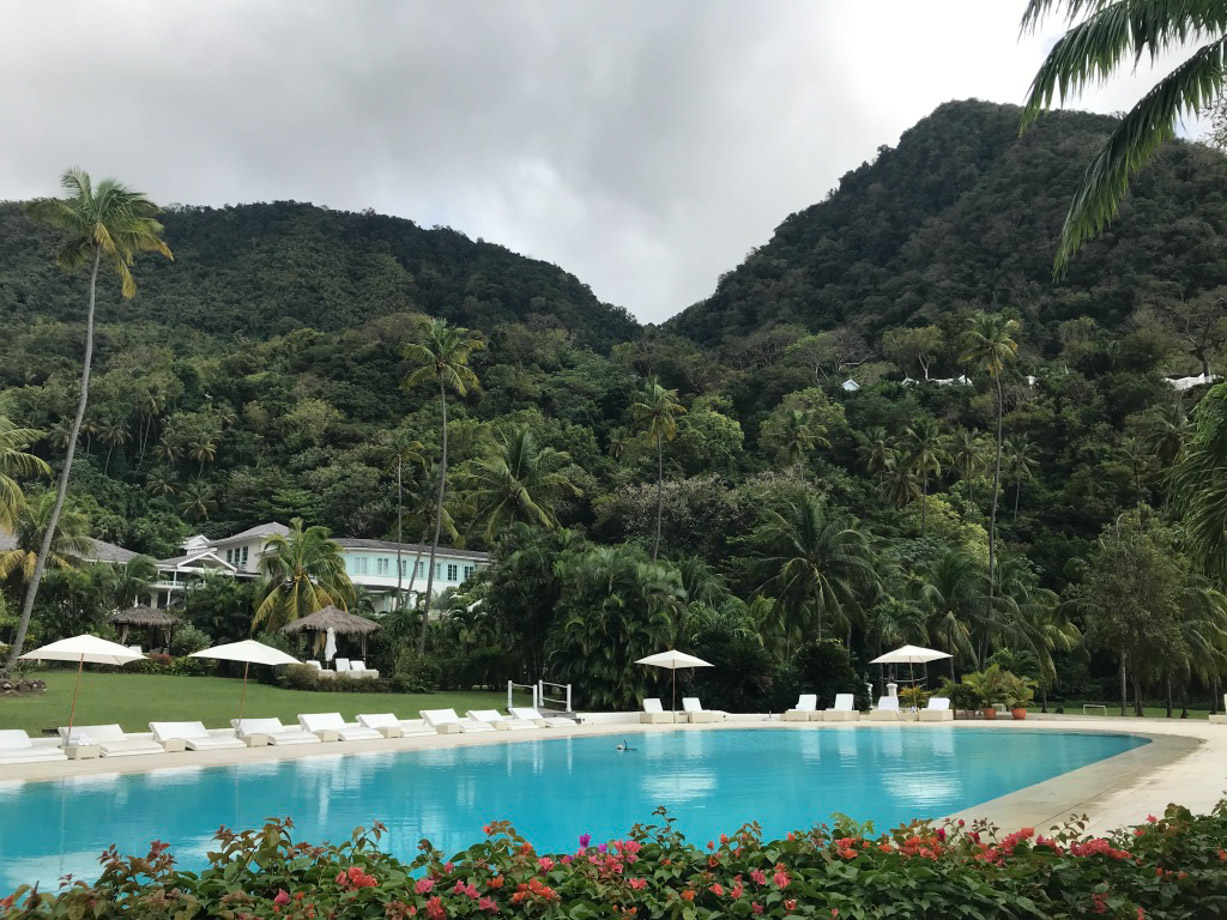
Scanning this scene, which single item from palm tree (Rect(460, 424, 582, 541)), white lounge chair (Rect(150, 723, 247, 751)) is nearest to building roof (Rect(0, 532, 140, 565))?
palm tree (Rect(460, 424, 582, 541))

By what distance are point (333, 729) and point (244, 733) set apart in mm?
2146

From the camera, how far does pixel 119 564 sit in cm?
4719

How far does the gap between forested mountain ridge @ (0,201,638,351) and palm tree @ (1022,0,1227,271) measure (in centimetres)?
8558

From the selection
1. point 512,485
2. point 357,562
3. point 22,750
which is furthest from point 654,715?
point 357,562

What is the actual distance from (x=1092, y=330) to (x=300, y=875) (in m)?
76.5

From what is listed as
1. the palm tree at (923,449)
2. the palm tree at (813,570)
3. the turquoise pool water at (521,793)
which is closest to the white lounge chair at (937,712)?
the palm tree at (813,570)

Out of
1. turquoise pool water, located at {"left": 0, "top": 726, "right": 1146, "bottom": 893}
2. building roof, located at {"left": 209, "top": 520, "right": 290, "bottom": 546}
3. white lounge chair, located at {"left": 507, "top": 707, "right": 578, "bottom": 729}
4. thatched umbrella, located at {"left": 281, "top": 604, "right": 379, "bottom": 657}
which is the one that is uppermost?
building roof, located at {"left": 209, "top": 520, "right": 290, "bottom": 546}

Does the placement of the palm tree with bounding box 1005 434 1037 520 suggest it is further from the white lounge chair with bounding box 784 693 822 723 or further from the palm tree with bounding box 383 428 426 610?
the palm tree with bounding box 383 428 426 610

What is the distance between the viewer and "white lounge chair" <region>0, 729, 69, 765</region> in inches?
623

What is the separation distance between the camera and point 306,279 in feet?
321

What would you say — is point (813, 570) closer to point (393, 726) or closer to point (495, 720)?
point (495, 720)

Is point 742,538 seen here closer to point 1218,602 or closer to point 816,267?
point 1218,602

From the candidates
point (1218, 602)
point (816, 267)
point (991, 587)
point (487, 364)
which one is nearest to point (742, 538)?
point (991, 587)

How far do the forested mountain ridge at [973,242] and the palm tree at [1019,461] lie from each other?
1906cm
